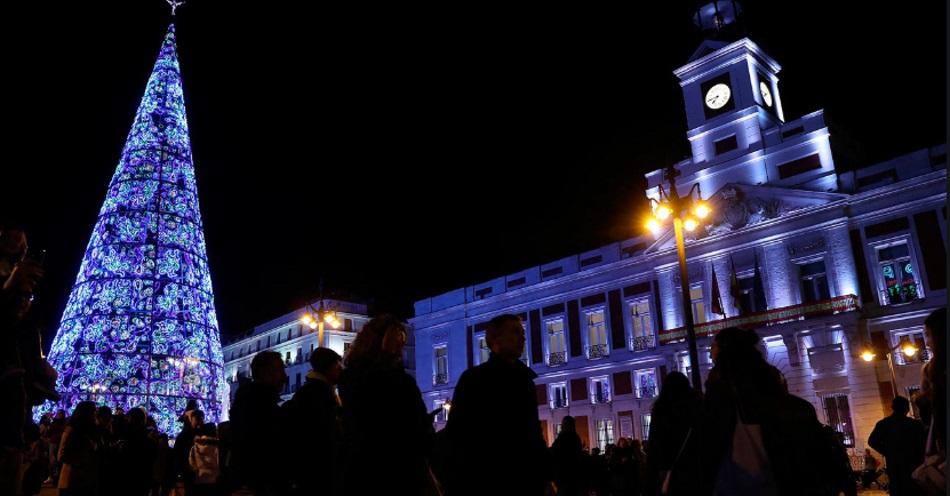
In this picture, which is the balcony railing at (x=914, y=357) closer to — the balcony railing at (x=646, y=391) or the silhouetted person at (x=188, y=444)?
the balcony railing at (x=646, y=391)

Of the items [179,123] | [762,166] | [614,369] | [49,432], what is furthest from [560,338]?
[49,432]

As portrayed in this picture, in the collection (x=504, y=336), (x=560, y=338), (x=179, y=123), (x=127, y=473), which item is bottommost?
(x=127, y=473)

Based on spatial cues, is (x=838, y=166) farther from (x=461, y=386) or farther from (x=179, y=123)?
(x=461, y=386)

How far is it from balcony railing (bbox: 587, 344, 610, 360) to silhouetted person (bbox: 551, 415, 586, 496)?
26.2 meters

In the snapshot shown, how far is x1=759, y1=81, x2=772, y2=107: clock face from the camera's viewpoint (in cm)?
3244

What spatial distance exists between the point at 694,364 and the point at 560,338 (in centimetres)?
2510

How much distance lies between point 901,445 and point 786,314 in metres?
22.1

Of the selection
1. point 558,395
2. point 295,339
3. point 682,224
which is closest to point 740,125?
point 558,395

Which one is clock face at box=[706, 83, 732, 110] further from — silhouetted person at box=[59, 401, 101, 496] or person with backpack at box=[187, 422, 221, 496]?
silhouetted person at box=[59, 401, 101, 496]

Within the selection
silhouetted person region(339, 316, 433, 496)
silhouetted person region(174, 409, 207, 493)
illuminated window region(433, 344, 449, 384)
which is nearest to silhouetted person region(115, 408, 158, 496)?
silhouetted person region(174, 409, 207, 493)

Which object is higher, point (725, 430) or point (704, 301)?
point (704, 301)

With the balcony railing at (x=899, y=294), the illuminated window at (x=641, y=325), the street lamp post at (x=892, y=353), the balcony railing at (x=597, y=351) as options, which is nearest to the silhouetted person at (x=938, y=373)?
the street lamp post at (x=892, y=353)

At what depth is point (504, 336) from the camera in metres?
4.31

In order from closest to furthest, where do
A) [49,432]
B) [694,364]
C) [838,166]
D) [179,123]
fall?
[694,364]
[49,432]
[179,123]
[838,166]
